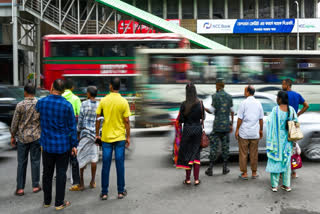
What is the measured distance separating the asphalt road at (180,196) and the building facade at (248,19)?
26720 millimetres

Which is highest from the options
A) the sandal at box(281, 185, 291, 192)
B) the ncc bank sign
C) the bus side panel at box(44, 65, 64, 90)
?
the ncc bank sign

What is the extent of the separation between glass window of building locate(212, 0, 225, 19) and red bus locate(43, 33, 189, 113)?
19455 mm

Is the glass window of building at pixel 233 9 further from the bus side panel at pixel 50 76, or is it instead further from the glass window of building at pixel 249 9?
the bus side panel at pixel 50 76

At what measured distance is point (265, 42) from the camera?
32969mm

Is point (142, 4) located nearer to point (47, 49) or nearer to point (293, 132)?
point (47, 49)

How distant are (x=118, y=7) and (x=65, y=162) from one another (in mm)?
19040

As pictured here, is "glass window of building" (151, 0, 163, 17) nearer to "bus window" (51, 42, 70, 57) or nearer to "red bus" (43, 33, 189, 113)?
"red bus" (43, 33, 189, 113)

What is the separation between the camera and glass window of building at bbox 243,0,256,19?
33250 millimetres

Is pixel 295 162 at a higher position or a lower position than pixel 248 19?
lower

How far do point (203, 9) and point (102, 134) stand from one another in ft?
101

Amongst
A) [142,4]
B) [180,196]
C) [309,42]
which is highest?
[142,4]

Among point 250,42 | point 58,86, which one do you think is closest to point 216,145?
point 58,86

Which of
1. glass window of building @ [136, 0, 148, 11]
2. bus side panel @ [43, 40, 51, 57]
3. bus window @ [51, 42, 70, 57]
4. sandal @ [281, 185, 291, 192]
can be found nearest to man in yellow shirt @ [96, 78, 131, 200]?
sandal @ [281, 185, 291, 192]

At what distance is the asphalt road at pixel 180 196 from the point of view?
4.69 m
